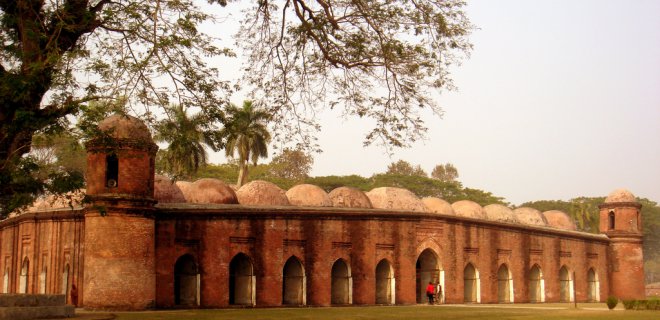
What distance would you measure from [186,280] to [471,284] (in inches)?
422

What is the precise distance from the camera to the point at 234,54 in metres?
15.1

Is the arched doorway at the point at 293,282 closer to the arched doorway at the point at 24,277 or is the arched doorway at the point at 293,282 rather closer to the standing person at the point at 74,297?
the standing person at the point at 74,297

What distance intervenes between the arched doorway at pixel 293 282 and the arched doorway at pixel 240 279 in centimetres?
116

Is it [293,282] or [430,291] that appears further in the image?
[430,291]

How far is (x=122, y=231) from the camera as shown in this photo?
2275 centimetres

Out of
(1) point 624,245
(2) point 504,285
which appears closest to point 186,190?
(2) point 504,285

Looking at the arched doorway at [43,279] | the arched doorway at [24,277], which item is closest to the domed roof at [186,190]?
the arched doorway at [43,279]

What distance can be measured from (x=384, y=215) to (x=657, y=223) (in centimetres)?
4740

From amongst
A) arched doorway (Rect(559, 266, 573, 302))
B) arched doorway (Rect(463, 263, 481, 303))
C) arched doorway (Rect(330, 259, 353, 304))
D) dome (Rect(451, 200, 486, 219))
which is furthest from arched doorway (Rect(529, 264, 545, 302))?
arched doorway (Rect(330, 259, 353, 304))

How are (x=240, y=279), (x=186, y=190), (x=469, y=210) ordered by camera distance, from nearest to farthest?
(x=240, y=279)
(x=186, y=190)
(x=469, y=210)

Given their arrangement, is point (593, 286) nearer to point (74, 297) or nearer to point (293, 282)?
point (293, 282)

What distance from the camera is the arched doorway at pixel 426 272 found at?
94.5 feet

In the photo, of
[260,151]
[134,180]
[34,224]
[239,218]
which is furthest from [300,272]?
[260,151]

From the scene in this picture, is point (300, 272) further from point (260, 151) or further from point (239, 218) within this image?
point (260, 151)
